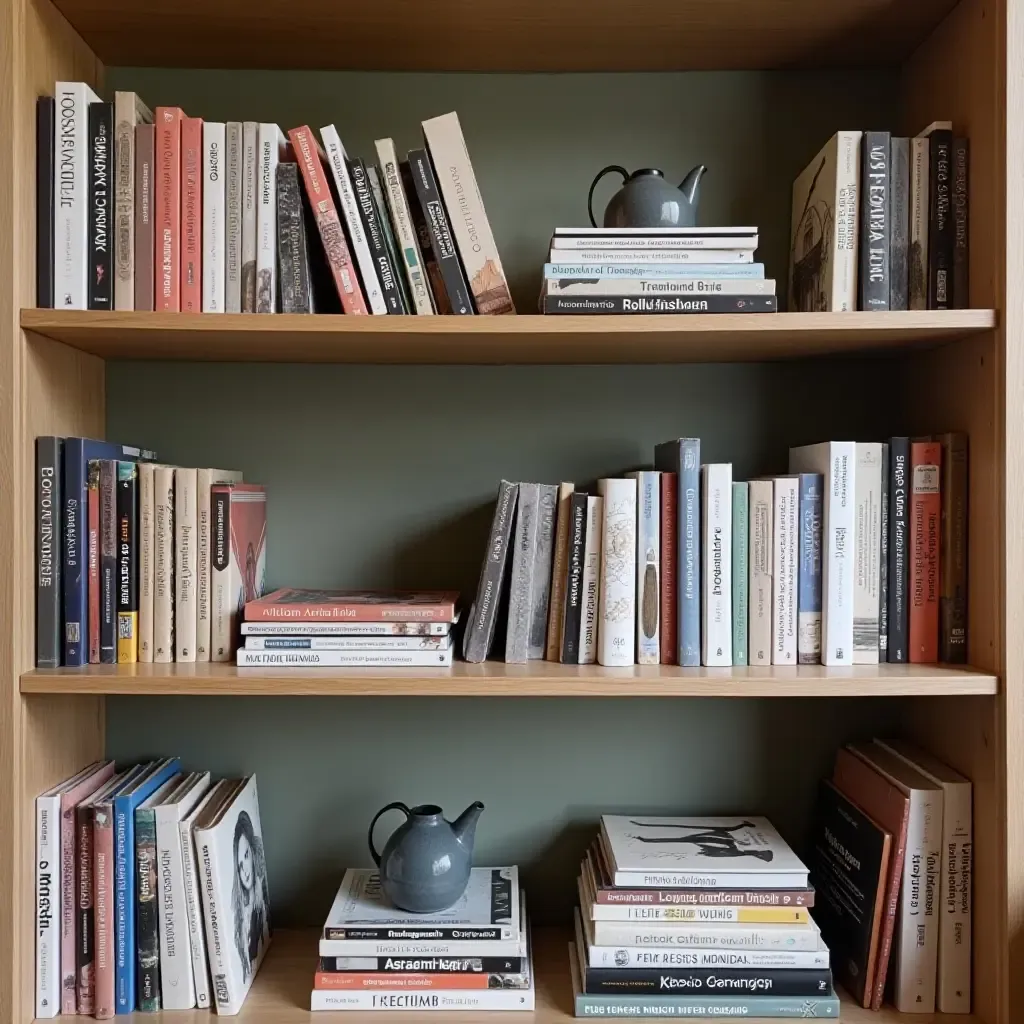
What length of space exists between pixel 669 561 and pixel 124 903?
794mm

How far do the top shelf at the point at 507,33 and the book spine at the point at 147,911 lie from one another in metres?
1.01

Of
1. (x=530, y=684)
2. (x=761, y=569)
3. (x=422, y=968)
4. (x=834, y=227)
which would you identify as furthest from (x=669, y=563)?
(x=422, y=968)

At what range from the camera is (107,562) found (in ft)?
3.84

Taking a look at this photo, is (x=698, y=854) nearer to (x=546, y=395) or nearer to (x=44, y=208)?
(x=546, y=395)

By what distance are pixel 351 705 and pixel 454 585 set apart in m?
0.23

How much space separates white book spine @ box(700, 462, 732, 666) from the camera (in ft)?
3.81

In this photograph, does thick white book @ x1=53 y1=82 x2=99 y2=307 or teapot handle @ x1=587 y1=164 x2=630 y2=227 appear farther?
teapot handle @ x1=587 y1=164 x2=630 y2=227

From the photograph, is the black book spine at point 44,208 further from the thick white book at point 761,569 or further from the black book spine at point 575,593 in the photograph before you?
the thick white book at point 761,569

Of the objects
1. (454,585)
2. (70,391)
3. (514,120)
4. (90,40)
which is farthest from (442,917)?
(90,40)

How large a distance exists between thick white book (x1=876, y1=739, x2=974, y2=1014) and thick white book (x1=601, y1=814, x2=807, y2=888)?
0.17m

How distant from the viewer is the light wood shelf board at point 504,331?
1094 millimetres

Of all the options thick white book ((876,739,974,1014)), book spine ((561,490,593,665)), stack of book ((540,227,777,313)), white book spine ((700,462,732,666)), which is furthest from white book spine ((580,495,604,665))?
thick white book ((876,739,974,1014))

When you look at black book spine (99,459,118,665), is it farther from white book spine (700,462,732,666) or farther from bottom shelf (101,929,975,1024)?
white book spine (700,462,732,666)

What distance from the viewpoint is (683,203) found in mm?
1195
